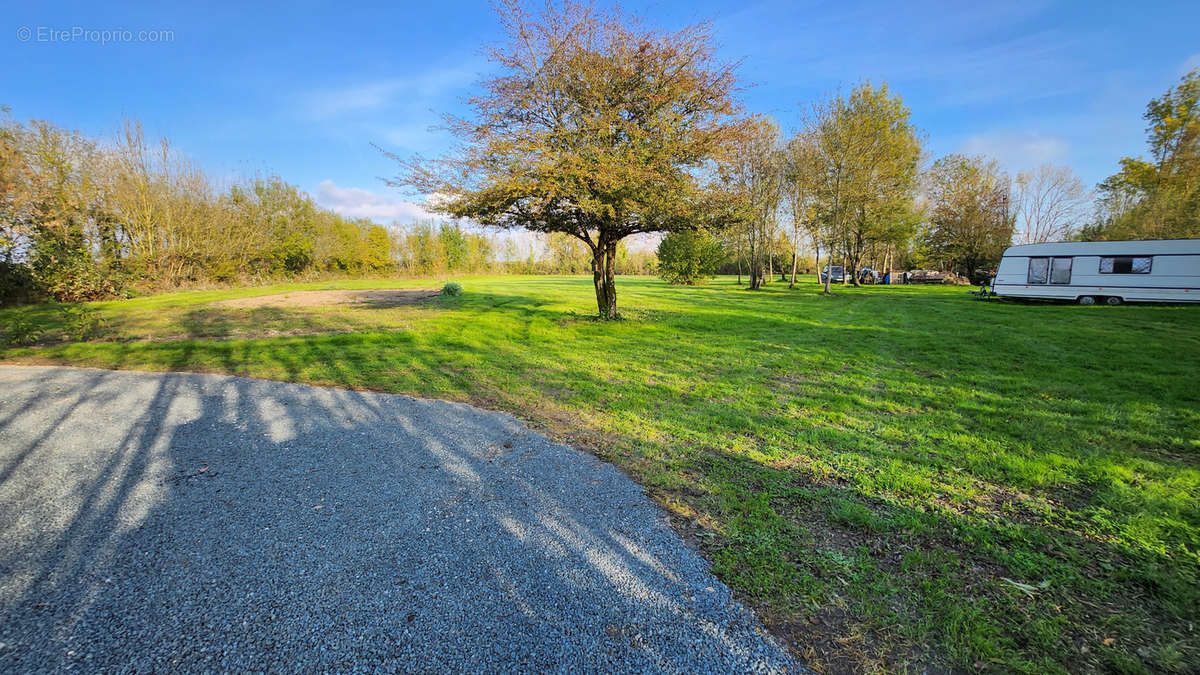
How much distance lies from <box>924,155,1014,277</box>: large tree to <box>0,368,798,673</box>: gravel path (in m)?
40.7

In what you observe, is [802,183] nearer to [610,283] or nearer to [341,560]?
[610,283]

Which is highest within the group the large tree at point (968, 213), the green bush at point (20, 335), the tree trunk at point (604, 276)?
the large tree at point (968, 213)

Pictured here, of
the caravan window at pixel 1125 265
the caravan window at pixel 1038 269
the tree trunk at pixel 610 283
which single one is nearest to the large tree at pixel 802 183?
the caravan window at pixel 1038 269

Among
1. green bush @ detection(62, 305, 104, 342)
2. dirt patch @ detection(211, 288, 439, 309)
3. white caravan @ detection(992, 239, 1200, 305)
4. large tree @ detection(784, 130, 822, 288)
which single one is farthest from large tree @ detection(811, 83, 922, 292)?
green bush @ detection(62, 305, 104, 342)

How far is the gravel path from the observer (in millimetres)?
1909

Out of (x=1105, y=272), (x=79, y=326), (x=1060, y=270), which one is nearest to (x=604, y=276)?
(x=79, y=326)

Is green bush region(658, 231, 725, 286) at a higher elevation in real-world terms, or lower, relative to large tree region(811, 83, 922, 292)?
lower

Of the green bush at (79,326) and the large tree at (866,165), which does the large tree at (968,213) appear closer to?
the large tree at (866,165)

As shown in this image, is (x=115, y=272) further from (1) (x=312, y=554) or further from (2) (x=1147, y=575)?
(2) (x=1147, y=575)

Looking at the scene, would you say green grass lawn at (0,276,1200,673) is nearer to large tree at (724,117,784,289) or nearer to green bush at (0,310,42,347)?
green bush at (0,310,42,347)

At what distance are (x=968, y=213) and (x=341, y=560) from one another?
43168 millimetres

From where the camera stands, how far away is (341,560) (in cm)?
251

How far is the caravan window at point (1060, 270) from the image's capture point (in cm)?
1669

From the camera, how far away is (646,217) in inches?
448
